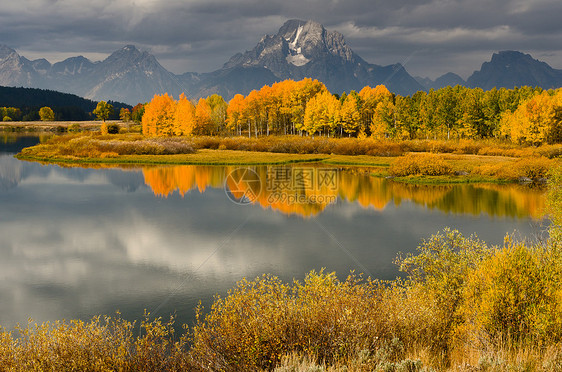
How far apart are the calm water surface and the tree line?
4991 centimetres

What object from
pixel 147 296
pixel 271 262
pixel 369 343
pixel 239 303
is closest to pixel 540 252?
pixel 369 343

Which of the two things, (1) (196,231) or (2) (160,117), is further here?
(2) (160,117)

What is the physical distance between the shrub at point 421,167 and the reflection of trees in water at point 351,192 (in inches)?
133

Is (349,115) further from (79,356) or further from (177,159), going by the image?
(79,356)

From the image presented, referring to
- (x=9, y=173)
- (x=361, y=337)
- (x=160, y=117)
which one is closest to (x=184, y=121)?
(x=160, y=117)

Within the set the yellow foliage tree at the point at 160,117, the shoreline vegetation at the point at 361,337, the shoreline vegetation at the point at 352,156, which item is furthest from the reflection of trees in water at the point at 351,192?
the yellow foliage tree at the point at 160,117

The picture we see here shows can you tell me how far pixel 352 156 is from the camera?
7500 centimetres

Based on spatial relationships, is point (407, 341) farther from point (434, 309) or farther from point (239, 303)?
point (239, 303)

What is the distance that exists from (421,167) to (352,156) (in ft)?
84.9

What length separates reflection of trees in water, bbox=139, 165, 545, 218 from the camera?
1314 inches

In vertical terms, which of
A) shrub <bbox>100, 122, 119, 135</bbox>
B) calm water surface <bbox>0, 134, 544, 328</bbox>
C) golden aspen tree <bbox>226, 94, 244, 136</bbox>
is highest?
golden aspen tree <bbox>226, 94, 244, 136</bbox>

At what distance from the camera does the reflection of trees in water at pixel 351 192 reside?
33.4 metres

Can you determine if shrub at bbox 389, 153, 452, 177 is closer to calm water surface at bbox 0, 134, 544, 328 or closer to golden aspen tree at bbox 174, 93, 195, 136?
calm water surface at bbox 0, 134, 544, 328

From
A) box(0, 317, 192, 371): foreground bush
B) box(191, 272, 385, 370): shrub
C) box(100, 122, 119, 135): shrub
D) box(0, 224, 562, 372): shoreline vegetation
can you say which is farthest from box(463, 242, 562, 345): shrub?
box(100, 122, 119, 135): shrub
